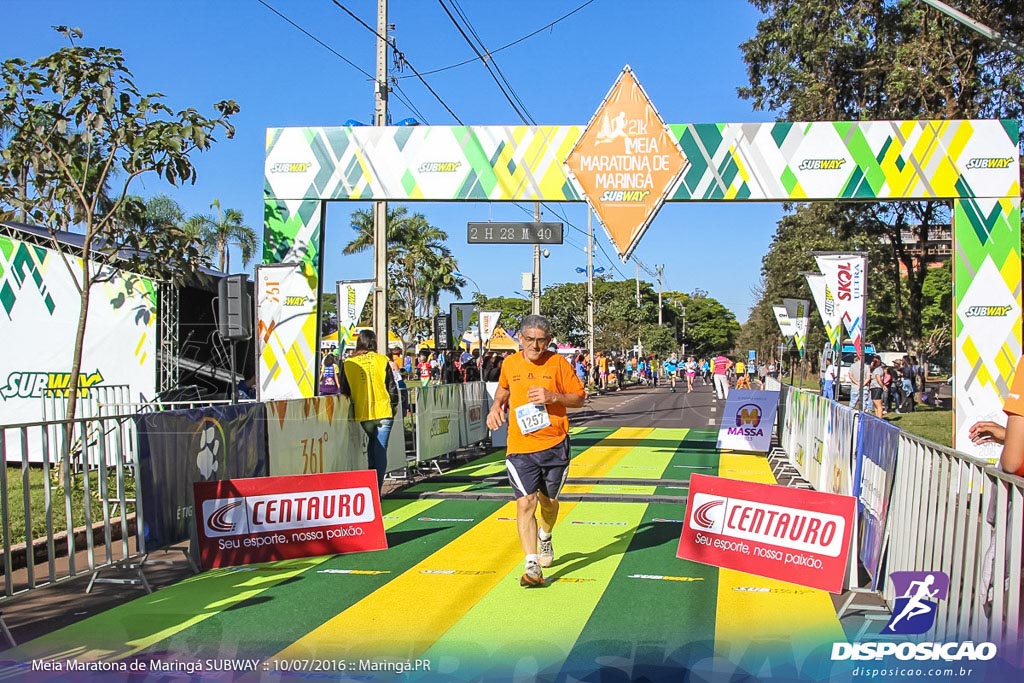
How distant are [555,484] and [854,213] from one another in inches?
993

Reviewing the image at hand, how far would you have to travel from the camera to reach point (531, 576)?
6.82m

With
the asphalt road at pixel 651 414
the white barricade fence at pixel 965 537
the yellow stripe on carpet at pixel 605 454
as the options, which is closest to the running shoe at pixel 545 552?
the white barricade fence at pixel 965 537

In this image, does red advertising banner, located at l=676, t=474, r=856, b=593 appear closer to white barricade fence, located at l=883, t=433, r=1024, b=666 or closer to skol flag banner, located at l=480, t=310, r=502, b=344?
white barricade fence, located at l=883, t=433, r=1024, b=666

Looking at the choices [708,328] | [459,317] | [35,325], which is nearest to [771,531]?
[35,325]

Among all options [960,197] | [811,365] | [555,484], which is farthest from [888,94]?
[811,365]

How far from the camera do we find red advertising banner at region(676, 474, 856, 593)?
657 centimetres

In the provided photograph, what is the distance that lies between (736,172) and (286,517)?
731 cm

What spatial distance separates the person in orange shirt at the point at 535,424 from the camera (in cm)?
694

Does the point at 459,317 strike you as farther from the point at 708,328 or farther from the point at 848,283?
the point at 708,328

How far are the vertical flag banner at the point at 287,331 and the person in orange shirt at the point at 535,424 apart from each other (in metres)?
5.99

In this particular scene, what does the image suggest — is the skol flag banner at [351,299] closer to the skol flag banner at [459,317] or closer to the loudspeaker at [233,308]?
the skol flag banner at [459,317]

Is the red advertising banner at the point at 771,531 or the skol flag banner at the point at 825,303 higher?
the skol flag banner at the point at 825,303

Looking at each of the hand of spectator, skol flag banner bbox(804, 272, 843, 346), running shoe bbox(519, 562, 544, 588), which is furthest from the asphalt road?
the hand of spectator

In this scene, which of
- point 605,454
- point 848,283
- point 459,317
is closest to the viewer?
point 848,283
